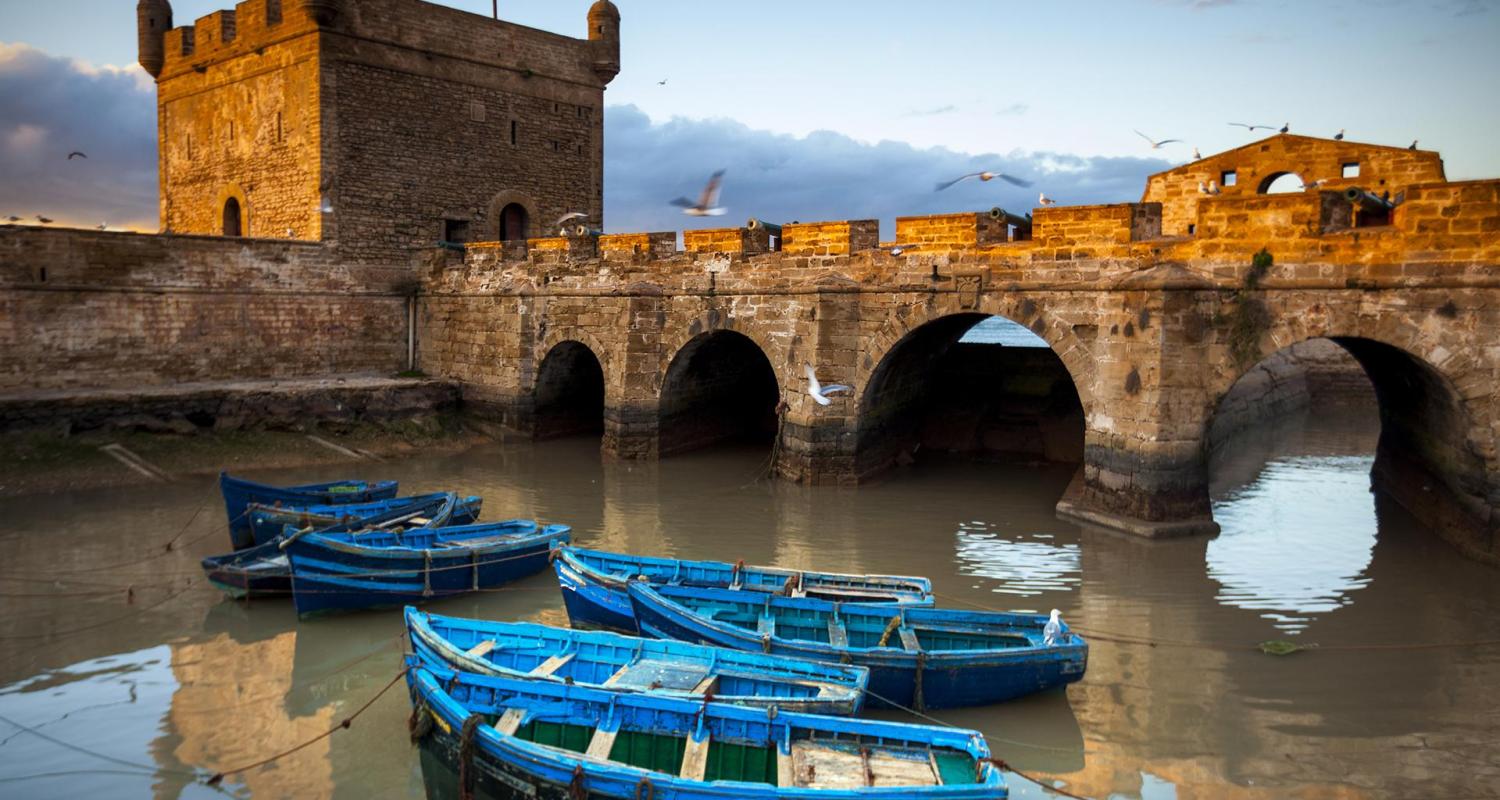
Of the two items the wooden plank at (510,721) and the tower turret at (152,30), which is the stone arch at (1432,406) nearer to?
the wooden plank at (510,721)

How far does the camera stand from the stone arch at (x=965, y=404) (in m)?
15.9

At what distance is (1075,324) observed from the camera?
42.7 ft

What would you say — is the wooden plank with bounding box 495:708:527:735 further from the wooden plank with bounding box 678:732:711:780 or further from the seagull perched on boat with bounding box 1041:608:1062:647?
the seagull perched on boat with bounding box 1041:608:1062:647

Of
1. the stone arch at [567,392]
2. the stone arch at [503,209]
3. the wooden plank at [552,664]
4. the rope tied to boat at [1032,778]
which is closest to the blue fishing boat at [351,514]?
the wooden plank at [552,664]

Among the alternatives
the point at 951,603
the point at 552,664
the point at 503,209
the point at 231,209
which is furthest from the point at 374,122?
the point at 552,664

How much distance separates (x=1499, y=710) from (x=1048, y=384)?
1108 cm

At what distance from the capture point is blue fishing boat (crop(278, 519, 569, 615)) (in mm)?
9344

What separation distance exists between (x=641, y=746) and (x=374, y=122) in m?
17.9

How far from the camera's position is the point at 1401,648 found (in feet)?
29.0

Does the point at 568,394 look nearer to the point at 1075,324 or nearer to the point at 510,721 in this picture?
the point at 1075,324

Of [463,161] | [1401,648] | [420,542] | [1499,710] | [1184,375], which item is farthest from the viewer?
[463,161]

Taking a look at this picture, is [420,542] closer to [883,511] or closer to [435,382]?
[883,511]

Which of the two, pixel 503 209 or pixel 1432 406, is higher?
pixel 503 209

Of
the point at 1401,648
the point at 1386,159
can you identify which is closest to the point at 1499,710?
the point at 1401,648
